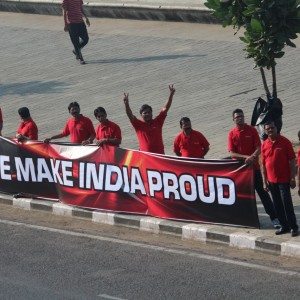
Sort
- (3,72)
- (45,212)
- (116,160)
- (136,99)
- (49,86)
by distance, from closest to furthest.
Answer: (116,160), (45,212), (136,99), (49,86), (3,72)

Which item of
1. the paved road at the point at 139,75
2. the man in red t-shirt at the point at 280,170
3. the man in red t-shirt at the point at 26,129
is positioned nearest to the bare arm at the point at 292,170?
the man in red t-shirt at the point at 280,170

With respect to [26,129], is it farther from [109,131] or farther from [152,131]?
[152,131]

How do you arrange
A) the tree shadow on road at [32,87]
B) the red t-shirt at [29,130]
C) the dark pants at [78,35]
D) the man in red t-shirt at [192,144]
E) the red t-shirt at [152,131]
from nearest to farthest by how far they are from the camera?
the man in red t-shirt at [192,144] → the red t-shirt at [152,131] → the red t-shirt at [29,130] → the tree shadow on road at [32,87] → the dark pants at [78,35]

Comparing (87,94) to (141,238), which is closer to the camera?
(141,238)

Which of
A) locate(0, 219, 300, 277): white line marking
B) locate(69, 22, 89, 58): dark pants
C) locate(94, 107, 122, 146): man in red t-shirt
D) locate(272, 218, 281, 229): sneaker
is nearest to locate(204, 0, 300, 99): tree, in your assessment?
locate(94, 107, 122, 146): man in red t-shirt

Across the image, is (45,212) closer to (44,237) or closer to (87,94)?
(44,237)

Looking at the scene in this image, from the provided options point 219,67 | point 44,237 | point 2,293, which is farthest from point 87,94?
point 2,293

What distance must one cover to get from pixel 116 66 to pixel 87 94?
2197 mm

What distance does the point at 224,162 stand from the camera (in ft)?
48.1

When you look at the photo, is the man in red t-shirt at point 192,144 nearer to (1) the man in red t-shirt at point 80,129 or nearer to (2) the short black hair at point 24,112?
(1) the man in red t-shirt at point 80,129

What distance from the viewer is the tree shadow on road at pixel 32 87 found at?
25.6m

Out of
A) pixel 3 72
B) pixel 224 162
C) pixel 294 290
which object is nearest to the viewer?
pixel 294 290

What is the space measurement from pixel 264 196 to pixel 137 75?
1138 cm

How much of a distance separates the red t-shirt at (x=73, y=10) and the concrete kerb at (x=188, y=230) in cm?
1020
